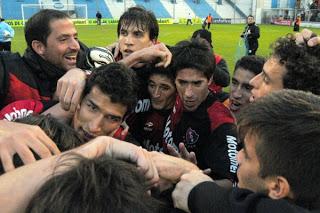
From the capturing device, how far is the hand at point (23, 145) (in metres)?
1.24

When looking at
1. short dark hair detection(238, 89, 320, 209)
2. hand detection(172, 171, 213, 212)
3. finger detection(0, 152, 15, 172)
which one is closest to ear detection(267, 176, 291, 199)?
short dark hair detection(238, 89, 320, 209)

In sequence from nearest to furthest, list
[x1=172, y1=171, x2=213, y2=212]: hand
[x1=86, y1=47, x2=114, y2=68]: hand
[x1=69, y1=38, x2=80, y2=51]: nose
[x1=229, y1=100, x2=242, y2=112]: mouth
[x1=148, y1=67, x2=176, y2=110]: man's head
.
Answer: [x1=172, y1=171, x2=213, y2=212]: hand, [x1=86, y1=47, x2=114, y2=68]: hand, [x1=148, y1=67, x2=176, y2=110]: man's head, [x1=69, y1=38, x2=80, y2=51]: nose, [x1=229, y1=100, x2=242, y2=112]: mouth

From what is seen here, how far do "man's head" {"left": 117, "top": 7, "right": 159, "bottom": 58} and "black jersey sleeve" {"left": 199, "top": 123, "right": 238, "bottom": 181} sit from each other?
149cm

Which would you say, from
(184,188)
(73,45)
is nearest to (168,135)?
(73,45)

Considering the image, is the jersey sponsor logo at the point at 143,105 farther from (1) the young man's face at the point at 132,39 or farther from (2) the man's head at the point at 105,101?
(1) the young man's face at the point at 132,39

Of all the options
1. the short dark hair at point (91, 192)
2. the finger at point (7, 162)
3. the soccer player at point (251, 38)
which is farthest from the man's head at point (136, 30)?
the soccer player at point (251, 38)

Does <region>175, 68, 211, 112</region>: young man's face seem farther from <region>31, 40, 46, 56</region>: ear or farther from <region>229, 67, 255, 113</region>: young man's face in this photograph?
<region>31, 40, 46, 56</region>: ear

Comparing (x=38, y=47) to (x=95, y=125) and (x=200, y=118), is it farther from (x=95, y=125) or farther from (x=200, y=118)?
(x=200, y=118)

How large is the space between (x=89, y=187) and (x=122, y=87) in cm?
168

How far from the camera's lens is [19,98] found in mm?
3023

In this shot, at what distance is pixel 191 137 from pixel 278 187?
1452 mm

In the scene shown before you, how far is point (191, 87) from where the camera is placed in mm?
3020

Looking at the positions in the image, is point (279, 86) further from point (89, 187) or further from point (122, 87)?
point (89, 187)

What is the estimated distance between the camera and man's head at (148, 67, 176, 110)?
3266 millimetres
